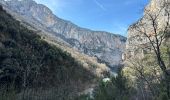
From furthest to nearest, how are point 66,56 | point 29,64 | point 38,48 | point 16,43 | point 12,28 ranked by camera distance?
point 66,56
point 38,48
point 12,28
point 16,43
point 29,64

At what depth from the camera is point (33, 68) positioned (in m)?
52.1

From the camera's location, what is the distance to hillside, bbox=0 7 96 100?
4331 cm

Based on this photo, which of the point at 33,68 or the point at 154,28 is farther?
the point at 33,68

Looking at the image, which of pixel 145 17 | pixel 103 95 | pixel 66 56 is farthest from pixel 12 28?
pixel 145 17

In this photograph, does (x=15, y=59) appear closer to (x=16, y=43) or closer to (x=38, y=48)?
(x=16, y=43)

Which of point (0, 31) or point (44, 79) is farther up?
point (0, 31)

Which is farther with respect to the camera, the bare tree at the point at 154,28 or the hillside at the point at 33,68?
the hillside at the point at 33,68

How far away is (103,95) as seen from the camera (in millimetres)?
34094

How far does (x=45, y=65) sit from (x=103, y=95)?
2602cm

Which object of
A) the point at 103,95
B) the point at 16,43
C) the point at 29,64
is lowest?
the point at 103,95

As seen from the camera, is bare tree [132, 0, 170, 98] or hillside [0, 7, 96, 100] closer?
bare tree [132, 0, 170, 98]

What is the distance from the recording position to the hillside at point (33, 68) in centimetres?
4331

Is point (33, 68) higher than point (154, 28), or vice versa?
point (33, 68)

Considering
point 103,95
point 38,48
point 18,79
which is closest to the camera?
point 103,95
